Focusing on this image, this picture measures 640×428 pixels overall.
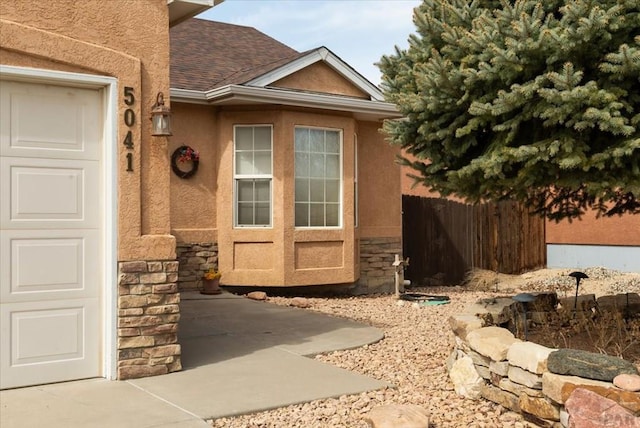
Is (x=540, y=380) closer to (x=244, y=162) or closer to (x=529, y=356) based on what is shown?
(x=529, y=356)

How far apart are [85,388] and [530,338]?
411 centimetres

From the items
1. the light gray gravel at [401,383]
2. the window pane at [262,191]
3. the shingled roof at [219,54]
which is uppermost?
the shingled roof at [219,54]

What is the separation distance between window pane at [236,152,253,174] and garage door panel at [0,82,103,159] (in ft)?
18.9

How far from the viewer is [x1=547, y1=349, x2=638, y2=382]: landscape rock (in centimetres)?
461

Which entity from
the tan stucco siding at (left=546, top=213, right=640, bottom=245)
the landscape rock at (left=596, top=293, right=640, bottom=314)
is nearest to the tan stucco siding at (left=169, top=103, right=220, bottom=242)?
the landscape rock at (left=596, top=293, right=640, bottom=314)

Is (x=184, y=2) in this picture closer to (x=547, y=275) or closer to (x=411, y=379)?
(x=411, y=379)

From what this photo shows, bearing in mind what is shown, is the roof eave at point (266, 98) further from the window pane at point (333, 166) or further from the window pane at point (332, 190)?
the window pane at point (332, 190)

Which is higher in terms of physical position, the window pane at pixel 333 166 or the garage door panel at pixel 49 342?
the window pane at pixel 333 166

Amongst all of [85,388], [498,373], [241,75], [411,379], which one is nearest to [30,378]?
[85,388]

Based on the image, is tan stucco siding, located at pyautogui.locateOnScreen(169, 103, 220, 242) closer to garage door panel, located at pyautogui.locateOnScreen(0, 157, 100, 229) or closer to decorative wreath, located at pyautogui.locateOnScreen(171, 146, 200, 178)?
decorative wreath, located at pyautogui.locateOnScreen(171, 146, 200, 178)

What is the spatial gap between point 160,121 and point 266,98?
5227 millimetres

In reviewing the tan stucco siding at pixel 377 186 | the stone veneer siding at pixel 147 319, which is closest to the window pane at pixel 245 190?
the tan stucco siding at pixel 377 186

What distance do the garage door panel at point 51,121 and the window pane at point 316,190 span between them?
20.2 feet

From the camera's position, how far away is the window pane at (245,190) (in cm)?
1155
